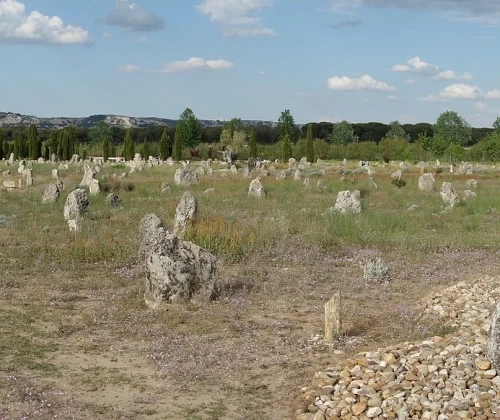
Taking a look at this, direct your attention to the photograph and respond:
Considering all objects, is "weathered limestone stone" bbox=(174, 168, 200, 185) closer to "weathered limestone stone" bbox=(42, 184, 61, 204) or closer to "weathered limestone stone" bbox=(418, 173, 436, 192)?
"weathered limestone stone" bbox=(42, 184, 61, 204)

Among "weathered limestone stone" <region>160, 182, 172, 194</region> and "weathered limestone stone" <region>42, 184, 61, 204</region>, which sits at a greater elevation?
"weathered limestone stone" <region>160, 182, 172, 194</region>

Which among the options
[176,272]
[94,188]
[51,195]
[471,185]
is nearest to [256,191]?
[94,188]

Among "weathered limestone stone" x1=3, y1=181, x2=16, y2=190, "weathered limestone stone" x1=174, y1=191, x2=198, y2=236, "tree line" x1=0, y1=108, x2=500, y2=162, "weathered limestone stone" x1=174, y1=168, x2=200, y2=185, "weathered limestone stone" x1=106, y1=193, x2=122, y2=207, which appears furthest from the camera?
"tree line" x1=0, y1=108, x2=500, y2=162

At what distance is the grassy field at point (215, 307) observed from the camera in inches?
347

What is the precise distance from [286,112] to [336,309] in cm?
8476

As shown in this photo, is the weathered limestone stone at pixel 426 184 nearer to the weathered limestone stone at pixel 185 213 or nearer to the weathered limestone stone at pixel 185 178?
the weathered limestone stone at pixel 185 178

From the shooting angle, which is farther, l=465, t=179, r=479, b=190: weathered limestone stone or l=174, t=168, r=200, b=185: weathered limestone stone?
l=174, t=168, r=200, b=185: weathered limestone stone

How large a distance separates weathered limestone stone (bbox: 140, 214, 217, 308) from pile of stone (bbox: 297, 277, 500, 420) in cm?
436

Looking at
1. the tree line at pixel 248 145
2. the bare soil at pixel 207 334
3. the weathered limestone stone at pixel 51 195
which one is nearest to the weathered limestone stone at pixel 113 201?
the weathered limestone stone at pixel 51 195

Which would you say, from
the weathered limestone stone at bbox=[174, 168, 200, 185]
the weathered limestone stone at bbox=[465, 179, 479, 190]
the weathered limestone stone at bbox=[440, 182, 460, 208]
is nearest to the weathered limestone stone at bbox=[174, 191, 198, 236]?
the weathered limestone stone at bbox=[440, 182, 460, 208]

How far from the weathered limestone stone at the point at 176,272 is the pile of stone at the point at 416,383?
14.3ft

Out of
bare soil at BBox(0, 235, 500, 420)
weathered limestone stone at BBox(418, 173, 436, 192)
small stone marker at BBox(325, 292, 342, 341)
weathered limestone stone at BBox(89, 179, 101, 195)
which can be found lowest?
bare soil at BBox(0, 235, 500, 420)

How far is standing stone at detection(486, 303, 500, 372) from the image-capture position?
806 centimetres

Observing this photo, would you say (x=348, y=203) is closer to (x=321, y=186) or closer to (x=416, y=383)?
(x=321, y=186)
